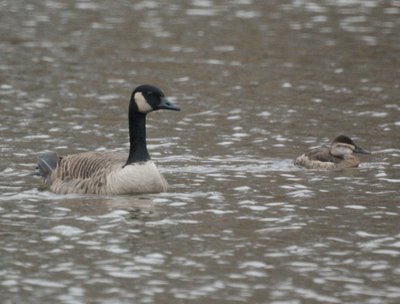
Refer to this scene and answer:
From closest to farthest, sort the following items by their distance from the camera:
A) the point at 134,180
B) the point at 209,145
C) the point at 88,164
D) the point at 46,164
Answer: the point at 134,180 < the point at 88,164 < the point at 46,164 < the point at 209,145

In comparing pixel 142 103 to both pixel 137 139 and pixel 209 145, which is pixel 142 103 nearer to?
pixel 137 139

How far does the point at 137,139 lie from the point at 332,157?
348cm

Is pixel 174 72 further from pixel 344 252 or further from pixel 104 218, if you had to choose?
pixel 344 252

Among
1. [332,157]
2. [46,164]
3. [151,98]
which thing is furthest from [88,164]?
[332,157]

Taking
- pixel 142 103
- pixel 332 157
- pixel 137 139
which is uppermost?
pixel 142 103

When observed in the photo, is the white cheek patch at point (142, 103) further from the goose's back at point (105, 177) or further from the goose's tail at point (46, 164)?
the goose's tail at point (46, 164)

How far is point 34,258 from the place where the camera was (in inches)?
531

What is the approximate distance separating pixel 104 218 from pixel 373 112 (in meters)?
9.16

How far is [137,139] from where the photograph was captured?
57.3 ft

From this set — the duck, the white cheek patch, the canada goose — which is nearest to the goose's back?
the canada goose

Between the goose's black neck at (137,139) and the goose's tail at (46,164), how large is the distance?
1269 millimetres

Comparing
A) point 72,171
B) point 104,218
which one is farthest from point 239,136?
point 104,218

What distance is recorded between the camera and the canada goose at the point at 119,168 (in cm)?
1706

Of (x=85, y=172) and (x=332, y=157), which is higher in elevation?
(x=85, y=172)
